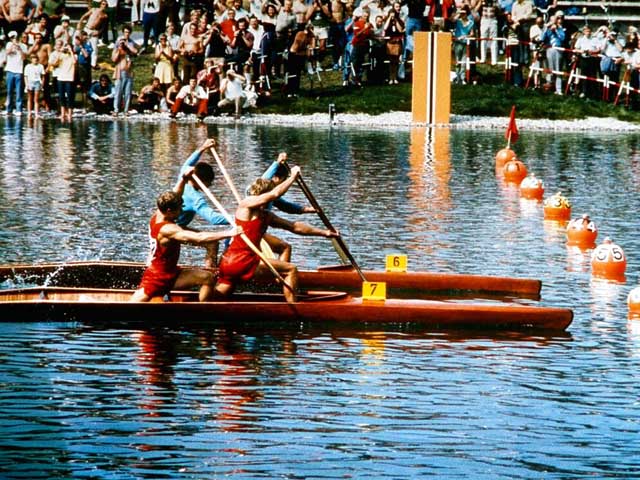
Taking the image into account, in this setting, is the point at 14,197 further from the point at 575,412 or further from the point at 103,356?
the point at 575,412

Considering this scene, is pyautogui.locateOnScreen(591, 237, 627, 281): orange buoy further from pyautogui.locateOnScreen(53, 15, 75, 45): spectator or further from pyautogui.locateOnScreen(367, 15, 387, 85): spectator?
pyautogui.locateOnScreen(53, 15, 75, 45): spectator

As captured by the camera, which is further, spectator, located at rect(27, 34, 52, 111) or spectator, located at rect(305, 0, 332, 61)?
spectator, located at rect(305, 0, 332, 61)

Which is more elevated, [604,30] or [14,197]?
[604,30]

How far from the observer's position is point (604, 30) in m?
47.4

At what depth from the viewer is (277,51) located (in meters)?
49.3

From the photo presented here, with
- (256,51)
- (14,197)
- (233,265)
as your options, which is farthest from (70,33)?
(233,265)

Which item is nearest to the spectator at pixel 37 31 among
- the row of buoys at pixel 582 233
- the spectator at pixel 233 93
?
the spectator at pixel 233 93

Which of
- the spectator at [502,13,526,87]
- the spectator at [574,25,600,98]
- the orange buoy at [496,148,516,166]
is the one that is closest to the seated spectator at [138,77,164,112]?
the spectator at [502,13,526,87]

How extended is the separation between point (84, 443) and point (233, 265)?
17.6ft

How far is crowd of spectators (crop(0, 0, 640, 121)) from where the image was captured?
47.1 meters

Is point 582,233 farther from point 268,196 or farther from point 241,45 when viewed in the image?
point 241,45

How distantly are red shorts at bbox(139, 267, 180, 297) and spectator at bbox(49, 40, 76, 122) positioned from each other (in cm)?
2838

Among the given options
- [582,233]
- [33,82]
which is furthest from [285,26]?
[582,233]

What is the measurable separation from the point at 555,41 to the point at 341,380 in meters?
32.9
